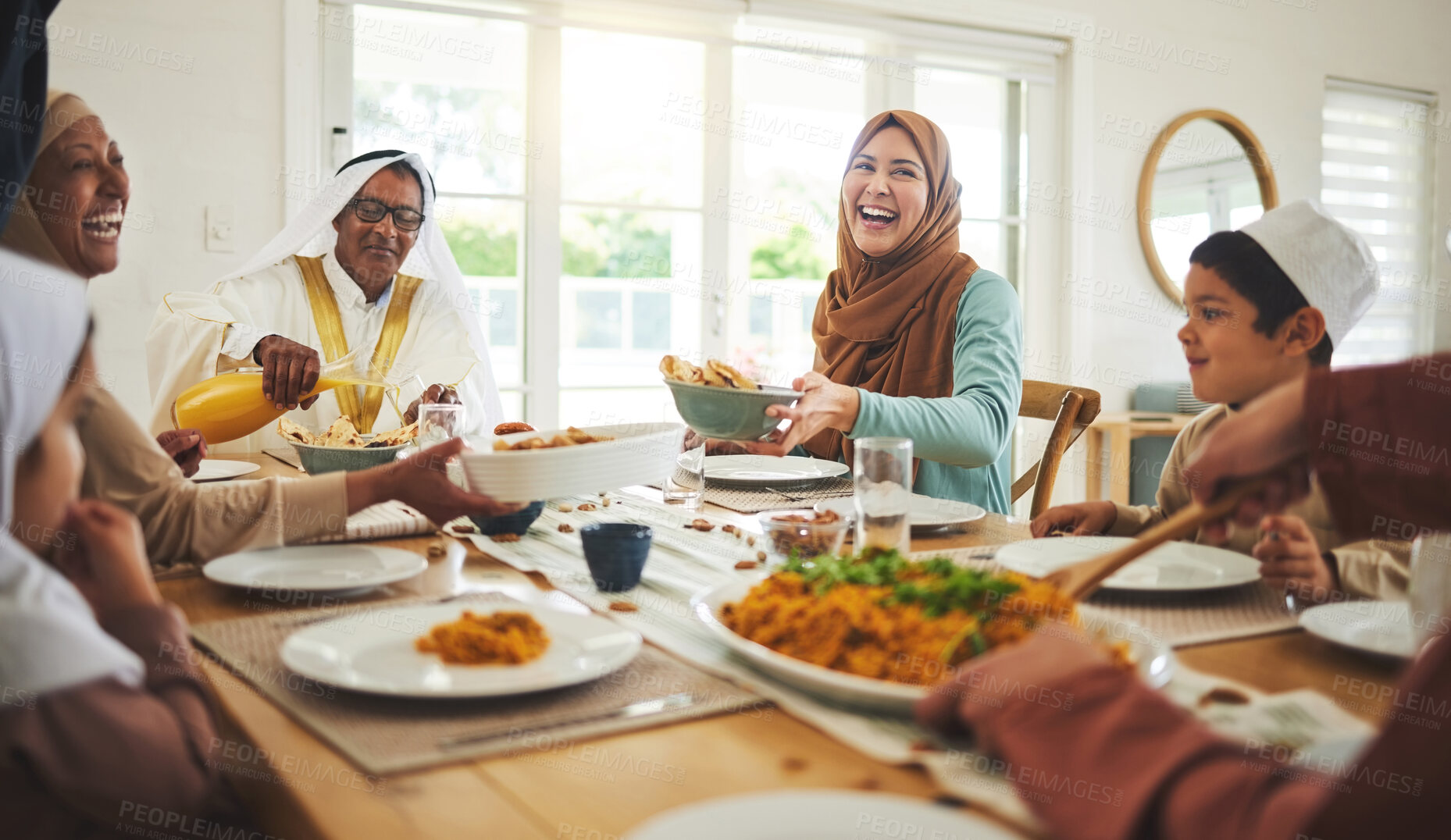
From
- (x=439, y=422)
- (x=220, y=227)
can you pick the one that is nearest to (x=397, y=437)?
(x=439, y=422)

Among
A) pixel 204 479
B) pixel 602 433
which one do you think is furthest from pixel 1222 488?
pixel 204 479

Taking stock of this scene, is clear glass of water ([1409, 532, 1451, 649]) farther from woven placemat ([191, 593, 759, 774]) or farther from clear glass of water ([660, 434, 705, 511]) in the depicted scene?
clear glass of water ([660, 434, 705, 511])

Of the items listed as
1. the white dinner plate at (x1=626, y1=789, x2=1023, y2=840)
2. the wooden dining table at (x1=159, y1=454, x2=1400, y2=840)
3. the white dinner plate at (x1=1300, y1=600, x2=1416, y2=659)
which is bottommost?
the wooden dining table at (x1=159, y1=454, x2=1400, y2=840)

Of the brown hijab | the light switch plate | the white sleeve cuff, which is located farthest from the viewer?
the light switch plate

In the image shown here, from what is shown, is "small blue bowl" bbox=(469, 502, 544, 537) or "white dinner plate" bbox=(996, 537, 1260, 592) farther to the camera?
"small blue bowl" bbox=(469, 502, 544, 537)

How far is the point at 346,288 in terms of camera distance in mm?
3035

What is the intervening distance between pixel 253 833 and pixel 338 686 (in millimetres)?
160

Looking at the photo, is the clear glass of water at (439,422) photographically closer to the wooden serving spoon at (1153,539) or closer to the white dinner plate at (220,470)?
the white dinner plate at (220,470)

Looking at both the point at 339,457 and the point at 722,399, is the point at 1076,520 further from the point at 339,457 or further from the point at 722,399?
the point at 339,457

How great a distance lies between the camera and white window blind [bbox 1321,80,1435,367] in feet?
17.1

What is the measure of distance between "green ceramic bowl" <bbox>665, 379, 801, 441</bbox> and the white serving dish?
0.12 meters

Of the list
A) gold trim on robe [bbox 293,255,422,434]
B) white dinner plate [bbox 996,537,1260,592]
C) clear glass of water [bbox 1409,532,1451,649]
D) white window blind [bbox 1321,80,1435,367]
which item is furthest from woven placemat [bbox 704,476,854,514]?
white window blind [bbox 1321,80,1435,367]

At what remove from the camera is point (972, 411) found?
1.95 metres

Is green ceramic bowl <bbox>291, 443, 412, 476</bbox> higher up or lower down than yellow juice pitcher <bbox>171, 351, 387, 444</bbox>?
lower down
